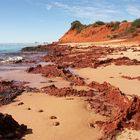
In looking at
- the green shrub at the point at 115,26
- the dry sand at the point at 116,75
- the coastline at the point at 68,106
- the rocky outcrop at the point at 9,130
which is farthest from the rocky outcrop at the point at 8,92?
the green shrub at the point at 115,26

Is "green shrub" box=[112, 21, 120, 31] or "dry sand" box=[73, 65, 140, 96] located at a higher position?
"green shrub" box=[112, 21, 120, 31]

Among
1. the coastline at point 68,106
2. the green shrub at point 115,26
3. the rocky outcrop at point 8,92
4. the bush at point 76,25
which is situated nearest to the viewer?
the coastline at point 68,106

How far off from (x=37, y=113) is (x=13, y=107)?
54.1 inches

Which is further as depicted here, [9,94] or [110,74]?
[110,74]

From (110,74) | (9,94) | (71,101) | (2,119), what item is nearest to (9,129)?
(2,119)

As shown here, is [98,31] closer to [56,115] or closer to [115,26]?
[115,26]

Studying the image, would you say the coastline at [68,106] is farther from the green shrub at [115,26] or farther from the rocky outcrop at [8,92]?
the green shrub at [115,26]

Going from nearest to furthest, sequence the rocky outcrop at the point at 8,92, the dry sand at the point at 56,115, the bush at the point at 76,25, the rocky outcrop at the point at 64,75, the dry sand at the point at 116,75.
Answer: the dry sand at the point at 56,115
the rocky outcrop at the point at 8,92
the dry sand at the point at 116,75
the rocky outcrop at the point at 64,75
the bush at the point at 76,25

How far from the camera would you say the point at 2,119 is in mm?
8688

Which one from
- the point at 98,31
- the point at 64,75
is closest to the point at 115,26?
the point at 98,31

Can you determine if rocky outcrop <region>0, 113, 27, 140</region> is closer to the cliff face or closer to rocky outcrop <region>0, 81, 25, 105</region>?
rocky outcrop <region>0, 81, 25, 105</region>

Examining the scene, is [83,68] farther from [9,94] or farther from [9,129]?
[9,129]

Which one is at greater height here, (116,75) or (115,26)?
(115,26)

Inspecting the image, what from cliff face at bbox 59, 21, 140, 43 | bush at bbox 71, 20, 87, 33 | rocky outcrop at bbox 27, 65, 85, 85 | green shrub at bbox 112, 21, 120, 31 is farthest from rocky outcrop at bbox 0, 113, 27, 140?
bush at bbox 71, 20, 87, 33
